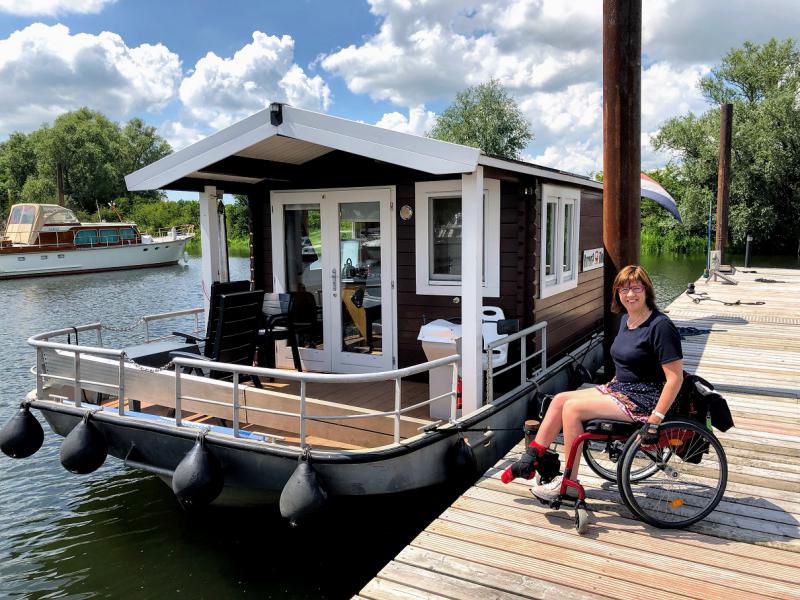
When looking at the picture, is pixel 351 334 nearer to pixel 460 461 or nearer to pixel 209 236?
pixel 209 236

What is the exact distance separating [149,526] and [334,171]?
3.75 meters

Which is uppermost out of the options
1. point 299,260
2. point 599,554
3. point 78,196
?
point 78,196

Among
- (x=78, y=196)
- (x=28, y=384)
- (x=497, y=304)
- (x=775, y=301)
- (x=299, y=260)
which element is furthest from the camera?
(x=78, y=196)

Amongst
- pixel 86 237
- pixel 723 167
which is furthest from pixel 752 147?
pixel 86 237

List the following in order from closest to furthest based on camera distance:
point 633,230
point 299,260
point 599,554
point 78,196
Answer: point 599,554 < point 633,230 < point 299,260 < point 78,196

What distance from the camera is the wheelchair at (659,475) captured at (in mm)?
3393

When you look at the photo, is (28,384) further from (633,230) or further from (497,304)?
(633,230)

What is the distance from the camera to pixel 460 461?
Result: 4.38 meters

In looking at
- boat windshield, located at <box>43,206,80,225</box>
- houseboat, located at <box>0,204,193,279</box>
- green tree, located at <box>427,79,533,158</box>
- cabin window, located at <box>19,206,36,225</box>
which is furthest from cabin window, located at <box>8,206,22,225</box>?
green tree, located at <box>427,79,533,158</box>

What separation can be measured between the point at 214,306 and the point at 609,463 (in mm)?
3583

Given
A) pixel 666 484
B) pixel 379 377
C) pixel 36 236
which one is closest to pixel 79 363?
pixel 379 377

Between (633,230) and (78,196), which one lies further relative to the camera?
(78,196)

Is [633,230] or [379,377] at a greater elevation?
[633,230]

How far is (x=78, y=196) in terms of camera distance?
48.6 m
